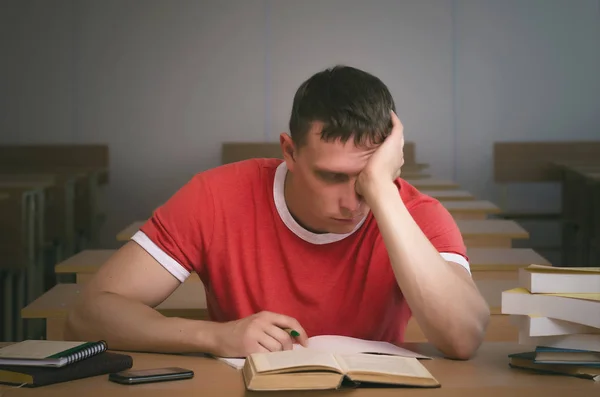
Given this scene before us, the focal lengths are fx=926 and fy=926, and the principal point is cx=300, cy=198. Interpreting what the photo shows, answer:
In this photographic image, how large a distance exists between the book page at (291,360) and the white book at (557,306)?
11.8 inches

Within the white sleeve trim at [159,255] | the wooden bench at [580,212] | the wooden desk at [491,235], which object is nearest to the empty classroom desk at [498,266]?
the wooden desk at [491,235]

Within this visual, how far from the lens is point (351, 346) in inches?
60.0

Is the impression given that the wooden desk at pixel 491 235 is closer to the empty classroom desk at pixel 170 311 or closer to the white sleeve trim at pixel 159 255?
the empty classroom desk at pixel 170 311

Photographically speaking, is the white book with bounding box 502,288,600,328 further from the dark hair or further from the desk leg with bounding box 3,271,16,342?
the desk leg with bounding box 3,271,16,342

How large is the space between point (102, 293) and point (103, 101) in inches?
236

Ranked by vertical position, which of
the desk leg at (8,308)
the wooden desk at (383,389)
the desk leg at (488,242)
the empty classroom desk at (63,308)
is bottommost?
the desk leg at (8,308)

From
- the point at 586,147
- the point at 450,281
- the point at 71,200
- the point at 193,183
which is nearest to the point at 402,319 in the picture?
the point at 450,281

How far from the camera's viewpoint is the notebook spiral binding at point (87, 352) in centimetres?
134

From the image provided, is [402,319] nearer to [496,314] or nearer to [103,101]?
Answer: [496,314]

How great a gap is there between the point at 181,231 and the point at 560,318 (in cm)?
72

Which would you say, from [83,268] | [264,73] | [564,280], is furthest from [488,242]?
[264,73]

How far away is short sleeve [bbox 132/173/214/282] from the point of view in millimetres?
1718

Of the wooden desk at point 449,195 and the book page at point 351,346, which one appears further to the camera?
the wooden desk at point 449,195

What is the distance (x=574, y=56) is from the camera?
24.3 ft
